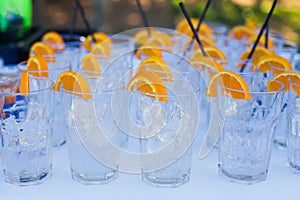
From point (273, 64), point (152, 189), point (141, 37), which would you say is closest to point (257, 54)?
point (273, 64)

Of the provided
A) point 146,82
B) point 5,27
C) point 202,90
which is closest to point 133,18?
point 5,27

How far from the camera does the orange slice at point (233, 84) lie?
0.79m

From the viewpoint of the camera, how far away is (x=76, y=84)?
2.61 feet

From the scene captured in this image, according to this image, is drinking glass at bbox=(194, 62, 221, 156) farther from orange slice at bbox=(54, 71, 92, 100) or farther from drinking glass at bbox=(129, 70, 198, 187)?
orange slice at bbox=(54, 71, 92, 100)

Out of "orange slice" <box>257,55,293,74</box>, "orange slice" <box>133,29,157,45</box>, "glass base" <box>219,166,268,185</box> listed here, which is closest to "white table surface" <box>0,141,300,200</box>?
"glass base" <box>219,166,268,185</box>

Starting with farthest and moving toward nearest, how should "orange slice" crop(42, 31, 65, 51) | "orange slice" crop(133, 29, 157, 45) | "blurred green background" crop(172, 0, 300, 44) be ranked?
"blurred green background" crop(172, 0, 300, 44) < "orange slice" crop(133, 29, 157, 45) < "orange slice" crop(42, 31, 65, 51)

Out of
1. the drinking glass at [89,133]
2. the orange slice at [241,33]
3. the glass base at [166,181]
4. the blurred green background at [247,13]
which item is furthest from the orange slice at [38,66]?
the blurred green background at [247,13]

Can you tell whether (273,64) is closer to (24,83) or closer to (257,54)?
(257,54)

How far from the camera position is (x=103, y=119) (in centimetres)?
79

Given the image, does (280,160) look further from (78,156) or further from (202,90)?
(78,156)

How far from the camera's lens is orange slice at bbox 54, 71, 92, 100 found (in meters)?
0.78

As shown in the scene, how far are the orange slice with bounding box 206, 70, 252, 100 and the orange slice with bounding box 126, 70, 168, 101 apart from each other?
0.10m

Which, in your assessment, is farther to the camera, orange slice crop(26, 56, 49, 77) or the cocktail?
orange slice crop(26, 56, 49, 77)

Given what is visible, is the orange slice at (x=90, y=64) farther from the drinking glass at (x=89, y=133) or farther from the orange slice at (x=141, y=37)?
the orange slice at (x=141, y=37)
